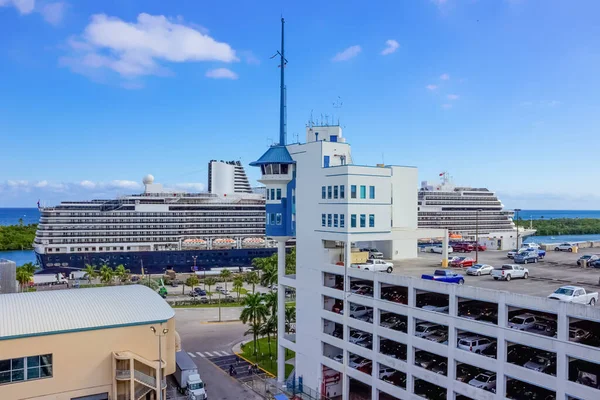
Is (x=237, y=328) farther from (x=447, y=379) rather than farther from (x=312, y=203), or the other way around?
(x=447, y=379)

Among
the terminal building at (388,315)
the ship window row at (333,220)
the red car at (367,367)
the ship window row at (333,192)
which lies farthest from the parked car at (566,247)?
the ship window row at (333,192)

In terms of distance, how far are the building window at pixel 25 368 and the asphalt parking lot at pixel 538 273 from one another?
25.2 m

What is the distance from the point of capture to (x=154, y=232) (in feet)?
369

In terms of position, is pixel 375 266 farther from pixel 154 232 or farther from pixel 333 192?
pixel 154 232

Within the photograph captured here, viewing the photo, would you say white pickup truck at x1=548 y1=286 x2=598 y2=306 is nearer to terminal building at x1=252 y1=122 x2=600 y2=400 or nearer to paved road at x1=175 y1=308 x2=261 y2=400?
terminal building at x1=252 y1=122 x2=600 y2=400

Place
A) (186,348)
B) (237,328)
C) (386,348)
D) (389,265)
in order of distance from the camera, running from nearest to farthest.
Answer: (386,348) → (389,265) → (186,348) → (237,328)

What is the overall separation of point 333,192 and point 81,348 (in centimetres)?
2072

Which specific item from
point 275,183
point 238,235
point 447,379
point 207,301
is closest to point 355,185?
point 275,183

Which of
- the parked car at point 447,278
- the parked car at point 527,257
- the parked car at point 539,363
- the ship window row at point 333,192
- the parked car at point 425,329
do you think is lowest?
the parked car at point 539,363

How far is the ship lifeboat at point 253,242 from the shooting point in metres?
119

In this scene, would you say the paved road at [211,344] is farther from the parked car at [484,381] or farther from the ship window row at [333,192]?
the parked car at [484,381]

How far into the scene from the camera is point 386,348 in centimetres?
3559

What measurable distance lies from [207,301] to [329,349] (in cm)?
4601

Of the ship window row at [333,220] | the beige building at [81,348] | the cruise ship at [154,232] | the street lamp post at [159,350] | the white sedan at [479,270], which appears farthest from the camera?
the cruise ship at [154,232]
